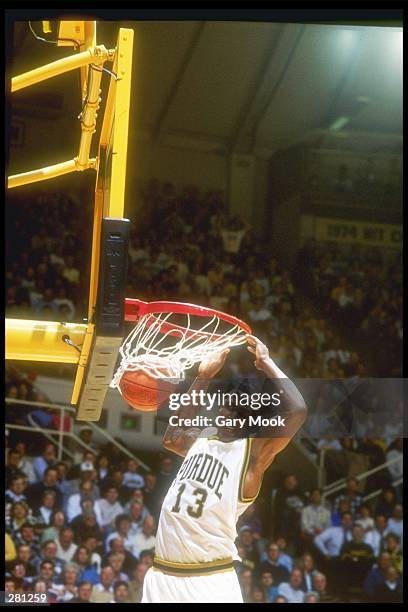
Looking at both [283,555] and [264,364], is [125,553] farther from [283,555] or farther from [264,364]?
[264,364]

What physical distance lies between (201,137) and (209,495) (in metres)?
4.70

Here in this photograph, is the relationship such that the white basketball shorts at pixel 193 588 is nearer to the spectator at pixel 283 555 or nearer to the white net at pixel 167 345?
the white net at pixel 167 345

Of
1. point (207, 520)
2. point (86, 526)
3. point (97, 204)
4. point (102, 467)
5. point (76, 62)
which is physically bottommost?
point (86, 526)

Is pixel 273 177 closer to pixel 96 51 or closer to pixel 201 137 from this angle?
pixel 201 137

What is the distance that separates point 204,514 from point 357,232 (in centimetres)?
553

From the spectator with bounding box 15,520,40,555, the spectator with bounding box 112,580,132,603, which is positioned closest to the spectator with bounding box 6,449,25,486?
the spectator with bounding box 15,520,40,555

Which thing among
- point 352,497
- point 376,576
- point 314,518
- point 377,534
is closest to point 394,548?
point 377,534

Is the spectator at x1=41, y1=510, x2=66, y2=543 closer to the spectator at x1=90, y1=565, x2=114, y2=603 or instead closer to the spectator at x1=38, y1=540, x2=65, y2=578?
the spectator at x1=38, y1=540, x2=65, y2=578

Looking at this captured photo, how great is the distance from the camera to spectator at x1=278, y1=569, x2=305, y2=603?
7379 mm

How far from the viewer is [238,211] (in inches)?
381

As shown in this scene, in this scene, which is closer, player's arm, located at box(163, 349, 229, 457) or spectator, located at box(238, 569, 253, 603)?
player's arm, located at box(163, 349, 229, 457)

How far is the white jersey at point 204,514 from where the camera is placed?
4.84 metres

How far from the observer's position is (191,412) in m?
5.28

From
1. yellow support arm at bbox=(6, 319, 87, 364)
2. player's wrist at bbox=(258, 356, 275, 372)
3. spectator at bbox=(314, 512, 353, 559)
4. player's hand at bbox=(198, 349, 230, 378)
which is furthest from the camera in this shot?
spectator at bbox=(314, 512, 353, 559)
